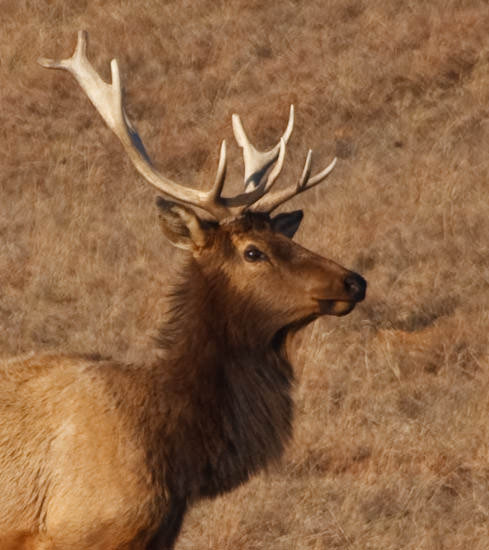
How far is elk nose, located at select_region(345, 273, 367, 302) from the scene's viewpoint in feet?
19.6

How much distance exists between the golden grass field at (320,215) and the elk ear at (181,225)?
2.00m

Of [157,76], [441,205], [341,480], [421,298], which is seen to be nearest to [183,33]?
[157,76]

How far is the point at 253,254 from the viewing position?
20.2 feet

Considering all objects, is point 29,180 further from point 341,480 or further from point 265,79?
point 341,480

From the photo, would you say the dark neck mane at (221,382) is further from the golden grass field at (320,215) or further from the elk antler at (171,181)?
the golden grass field at (320,215)

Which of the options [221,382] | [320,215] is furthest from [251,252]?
[320,215]

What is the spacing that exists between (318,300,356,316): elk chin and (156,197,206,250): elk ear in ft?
2.40

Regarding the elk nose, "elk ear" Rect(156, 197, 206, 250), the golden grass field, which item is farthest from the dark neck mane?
the golden grass field

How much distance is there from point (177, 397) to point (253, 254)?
2.81 ft

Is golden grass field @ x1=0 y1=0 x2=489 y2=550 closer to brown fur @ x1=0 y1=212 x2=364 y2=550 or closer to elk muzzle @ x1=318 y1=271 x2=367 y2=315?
brown fur @ x1=0 y1=212 x2=364 y2=550

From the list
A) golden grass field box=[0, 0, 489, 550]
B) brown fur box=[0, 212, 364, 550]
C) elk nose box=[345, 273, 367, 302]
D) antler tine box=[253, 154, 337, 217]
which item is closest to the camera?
brown fur box=[0, 212, 364, 550]

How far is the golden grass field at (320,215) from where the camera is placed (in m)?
7.66

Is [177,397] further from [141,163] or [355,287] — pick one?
[141,163]

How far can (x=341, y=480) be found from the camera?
7914 millimetres
